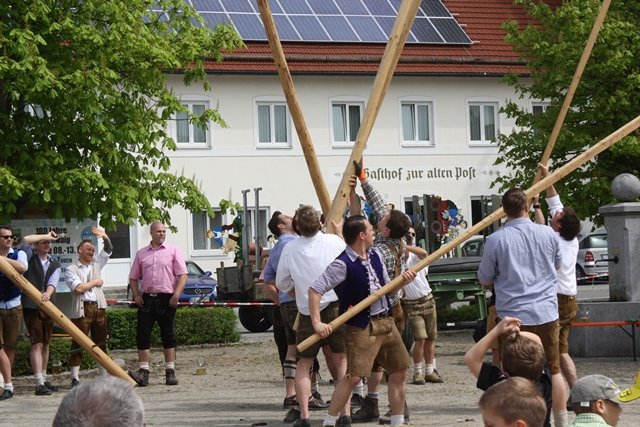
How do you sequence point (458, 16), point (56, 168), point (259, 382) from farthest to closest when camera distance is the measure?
point (458, 16)
point (56, 168)
point (259, 382)

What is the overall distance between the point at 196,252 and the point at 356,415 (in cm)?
2999

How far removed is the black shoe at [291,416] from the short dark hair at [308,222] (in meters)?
1.61

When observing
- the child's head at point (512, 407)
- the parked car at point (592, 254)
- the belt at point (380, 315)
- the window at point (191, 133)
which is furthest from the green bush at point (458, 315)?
the window at point (191, 133)

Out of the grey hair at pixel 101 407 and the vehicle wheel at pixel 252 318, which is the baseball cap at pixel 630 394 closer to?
the grey hair at pixel 101 407

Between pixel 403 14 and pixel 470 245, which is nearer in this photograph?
pixel 403 14

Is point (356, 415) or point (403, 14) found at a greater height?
point (403, 14)

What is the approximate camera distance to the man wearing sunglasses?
14711 millimetres

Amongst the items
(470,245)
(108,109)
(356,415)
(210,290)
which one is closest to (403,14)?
(356,415)

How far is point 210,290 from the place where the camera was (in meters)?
33.6

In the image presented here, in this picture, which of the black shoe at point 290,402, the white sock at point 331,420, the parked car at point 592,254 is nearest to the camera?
the white sock at point 331,420

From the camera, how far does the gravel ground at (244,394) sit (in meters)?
12.2

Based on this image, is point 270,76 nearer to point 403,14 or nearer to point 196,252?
point 196,252

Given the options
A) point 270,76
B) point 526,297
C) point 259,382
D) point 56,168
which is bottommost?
point 259,382

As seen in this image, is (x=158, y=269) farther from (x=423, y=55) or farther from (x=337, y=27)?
(x=423, y=55)
